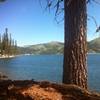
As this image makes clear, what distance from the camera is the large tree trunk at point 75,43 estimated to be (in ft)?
25.2

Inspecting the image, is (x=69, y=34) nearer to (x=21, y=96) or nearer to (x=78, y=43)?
(x=78, y=43)

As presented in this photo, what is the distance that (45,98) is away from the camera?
21.2 feet

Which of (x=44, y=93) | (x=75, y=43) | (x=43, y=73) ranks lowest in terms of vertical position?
(x=43, y=73)

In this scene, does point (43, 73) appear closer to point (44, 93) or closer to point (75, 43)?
point (75, 43)

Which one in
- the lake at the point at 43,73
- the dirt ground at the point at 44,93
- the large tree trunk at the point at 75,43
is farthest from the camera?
the lake at the point at 43,73

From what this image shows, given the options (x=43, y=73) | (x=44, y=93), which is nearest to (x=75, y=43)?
(x=44, y=93)

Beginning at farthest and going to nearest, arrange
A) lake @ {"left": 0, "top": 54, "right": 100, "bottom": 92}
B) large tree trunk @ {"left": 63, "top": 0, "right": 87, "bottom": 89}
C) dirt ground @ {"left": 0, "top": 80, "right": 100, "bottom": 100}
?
lake @ {"left": 0, "top": 54, "right": 100, "bottom": 92}
large tree trunk @ {"left": 63, "top": 0, "right": 87, "bottom": 89}
dirt ground @ {"left": 0, "top": 80, "right": 100, "bottom": 100}

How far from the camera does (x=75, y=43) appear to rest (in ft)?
25.3

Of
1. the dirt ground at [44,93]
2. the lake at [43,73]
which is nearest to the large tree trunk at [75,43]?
the dirt ground at [44,93]

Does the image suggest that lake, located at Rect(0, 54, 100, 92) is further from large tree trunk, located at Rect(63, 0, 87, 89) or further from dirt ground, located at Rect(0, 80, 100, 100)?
dirt ground, located at Rect(0, 80, 100, 100)

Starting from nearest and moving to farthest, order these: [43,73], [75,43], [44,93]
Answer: [44,93] < [75,43] < [43,73]

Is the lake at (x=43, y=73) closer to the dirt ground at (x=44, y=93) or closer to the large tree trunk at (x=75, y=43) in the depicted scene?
the large tree trunk at (x=75, y=43)

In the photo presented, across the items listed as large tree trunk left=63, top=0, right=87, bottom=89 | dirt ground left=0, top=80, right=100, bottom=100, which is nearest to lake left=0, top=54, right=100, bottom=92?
large tree trunk left=63, top=0, right=87, bottom=89

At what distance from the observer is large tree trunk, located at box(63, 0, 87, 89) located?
302 inches
